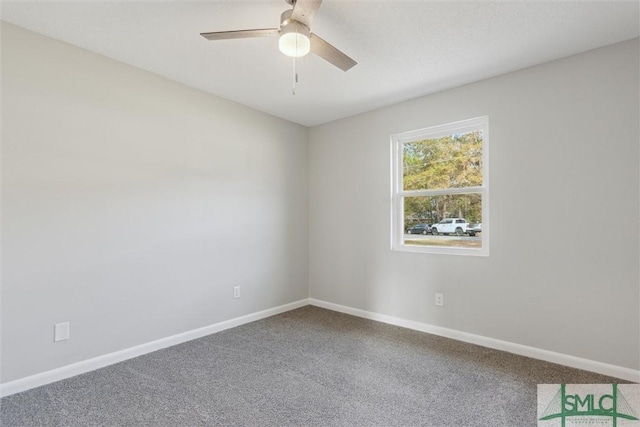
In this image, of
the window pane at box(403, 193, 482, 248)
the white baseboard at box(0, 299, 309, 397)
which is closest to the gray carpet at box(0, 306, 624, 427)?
the white baseboard at box(0, 299, 309, 397)

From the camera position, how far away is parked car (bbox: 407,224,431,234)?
3.41 m

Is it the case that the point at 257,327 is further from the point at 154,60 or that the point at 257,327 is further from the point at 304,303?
the point at 154,60

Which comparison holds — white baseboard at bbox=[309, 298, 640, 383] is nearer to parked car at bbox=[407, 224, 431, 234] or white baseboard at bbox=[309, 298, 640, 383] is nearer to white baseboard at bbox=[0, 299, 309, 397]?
parked car at bbox=[407, 224, 431, 234]

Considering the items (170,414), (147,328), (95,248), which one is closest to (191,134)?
(95,248)

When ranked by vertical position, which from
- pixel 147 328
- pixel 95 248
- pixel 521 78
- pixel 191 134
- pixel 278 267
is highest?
pixel 521 78

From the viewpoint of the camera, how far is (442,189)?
3.29 metres

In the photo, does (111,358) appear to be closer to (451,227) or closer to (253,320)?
(253,320)

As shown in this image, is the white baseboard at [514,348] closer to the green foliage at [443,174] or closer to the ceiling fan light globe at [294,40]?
the green foliage at [443,174]

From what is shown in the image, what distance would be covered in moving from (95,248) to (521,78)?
3.74m

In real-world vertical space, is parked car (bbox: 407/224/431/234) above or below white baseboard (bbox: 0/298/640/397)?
above

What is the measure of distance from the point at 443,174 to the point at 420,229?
2.03 ft

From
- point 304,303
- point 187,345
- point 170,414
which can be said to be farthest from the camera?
point 304,303

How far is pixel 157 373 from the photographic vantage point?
2.42 meters

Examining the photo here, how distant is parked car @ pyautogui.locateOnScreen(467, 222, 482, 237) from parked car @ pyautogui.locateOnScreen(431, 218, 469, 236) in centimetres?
3
